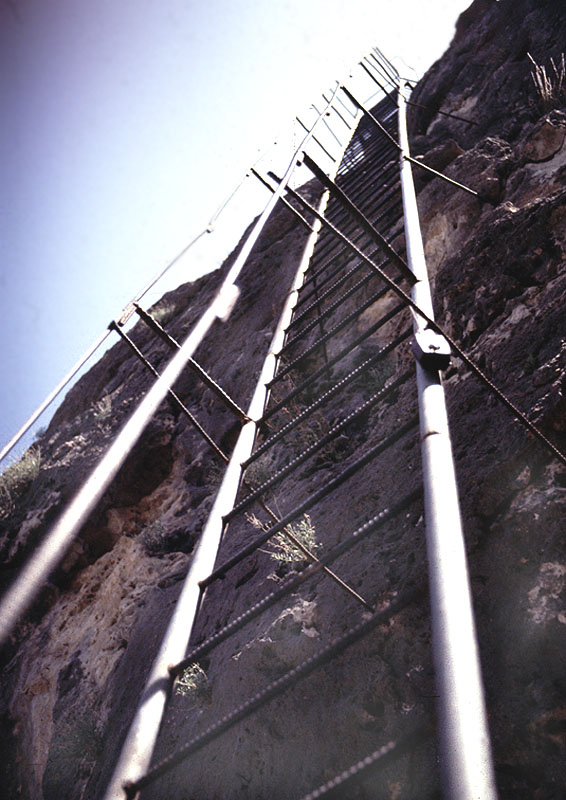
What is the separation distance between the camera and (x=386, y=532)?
2.22 meters

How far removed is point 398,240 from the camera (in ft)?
14.8

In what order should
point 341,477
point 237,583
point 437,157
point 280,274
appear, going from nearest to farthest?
point 341,477 < point 237,583 < point 437,157 < point 280,274

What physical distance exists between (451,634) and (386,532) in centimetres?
120

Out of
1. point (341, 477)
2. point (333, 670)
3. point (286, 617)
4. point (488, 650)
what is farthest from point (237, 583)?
point (488, 650)

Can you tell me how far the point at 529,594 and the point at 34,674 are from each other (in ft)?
14.5

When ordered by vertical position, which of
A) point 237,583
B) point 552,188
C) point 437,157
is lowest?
point 237,583

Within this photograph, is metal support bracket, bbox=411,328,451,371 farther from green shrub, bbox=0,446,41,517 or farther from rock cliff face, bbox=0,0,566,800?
green shrub, bbox=0,446,41,517

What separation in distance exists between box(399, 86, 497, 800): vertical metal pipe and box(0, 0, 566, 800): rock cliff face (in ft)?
1.39

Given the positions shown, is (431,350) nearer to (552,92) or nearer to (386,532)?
(386,532)

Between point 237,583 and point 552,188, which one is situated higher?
point 552,188

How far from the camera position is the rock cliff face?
59.9 inches

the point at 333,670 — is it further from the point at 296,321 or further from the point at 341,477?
the point at 296,321

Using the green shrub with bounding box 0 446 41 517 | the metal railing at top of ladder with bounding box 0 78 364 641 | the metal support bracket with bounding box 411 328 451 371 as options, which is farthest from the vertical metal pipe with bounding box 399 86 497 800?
the green shrub with bounding box 0 446 41 517

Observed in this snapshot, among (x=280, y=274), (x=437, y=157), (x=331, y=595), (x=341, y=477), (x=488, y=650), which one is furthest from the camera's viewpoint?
(x=280, y=274)
